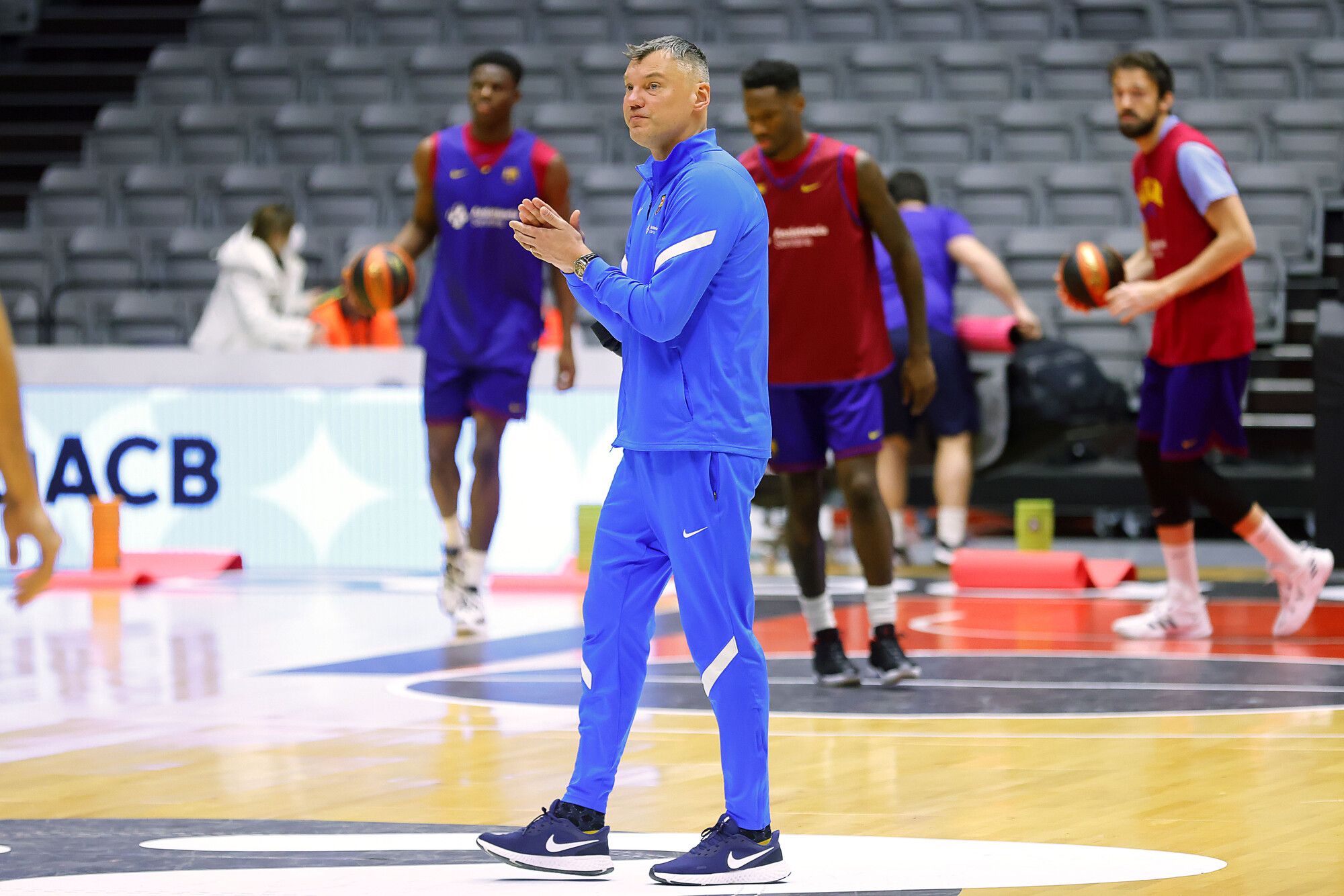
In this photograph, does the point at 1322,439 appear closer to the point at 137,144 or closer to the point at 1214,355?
the point at 1214,355

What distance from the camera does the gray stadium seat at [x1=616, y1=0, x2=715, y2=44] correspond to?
51.8 ft

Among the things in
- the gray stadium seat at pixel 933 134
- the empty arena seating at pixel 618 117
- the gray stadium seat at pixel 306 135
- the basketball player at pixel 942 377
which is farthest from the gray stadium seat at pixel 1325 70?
the gray stadium seat at pixel 306 135

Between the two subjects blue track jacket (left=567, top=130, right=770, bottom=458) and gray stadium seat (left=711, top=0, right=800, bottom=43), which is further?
gray stadium seat (left=711, top=0, right=800, bottom=43)

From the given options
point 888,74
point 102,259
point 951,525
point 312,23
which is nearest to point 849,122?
point 888,74

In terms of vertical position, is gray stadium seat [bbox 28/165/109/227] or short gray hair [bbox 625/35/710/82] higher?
gray stadium seat [bbox 28/165/109/227]

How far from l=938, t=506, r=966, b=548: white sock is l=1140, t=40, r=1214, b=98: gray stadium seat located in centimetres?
481

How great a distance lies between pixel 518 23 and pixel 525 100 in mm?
1193

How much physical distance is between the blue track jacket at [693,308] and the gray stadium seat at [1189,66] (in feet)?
35.2

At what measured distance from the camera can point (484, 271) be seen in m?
7.95

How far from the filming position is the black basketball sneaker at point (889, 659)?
20.8 ft

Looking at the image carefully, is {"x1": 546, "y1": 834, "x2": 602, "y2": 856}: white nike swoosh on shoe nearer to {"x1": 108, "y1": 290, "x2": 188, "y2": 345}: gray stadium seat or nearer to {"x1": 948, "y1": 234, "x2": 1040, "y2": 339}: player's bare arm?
{"x1": 948, "y1": 234, "x2": 1040, "y2": 339}: player's bare arm

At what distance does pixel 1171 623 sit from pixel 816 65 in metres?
8.18

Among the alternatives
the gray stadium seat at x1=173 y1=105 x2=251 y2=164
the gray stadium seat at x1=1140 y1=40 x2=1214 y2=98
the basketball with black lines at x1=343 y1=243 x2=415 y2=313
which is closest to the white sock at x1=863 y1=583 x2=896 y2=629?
the basketball with black lines at x1=343 y1=243 x2=415 y2=313

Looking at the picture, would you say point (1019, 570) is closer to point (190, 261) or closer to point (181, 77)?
point (190, 261)
